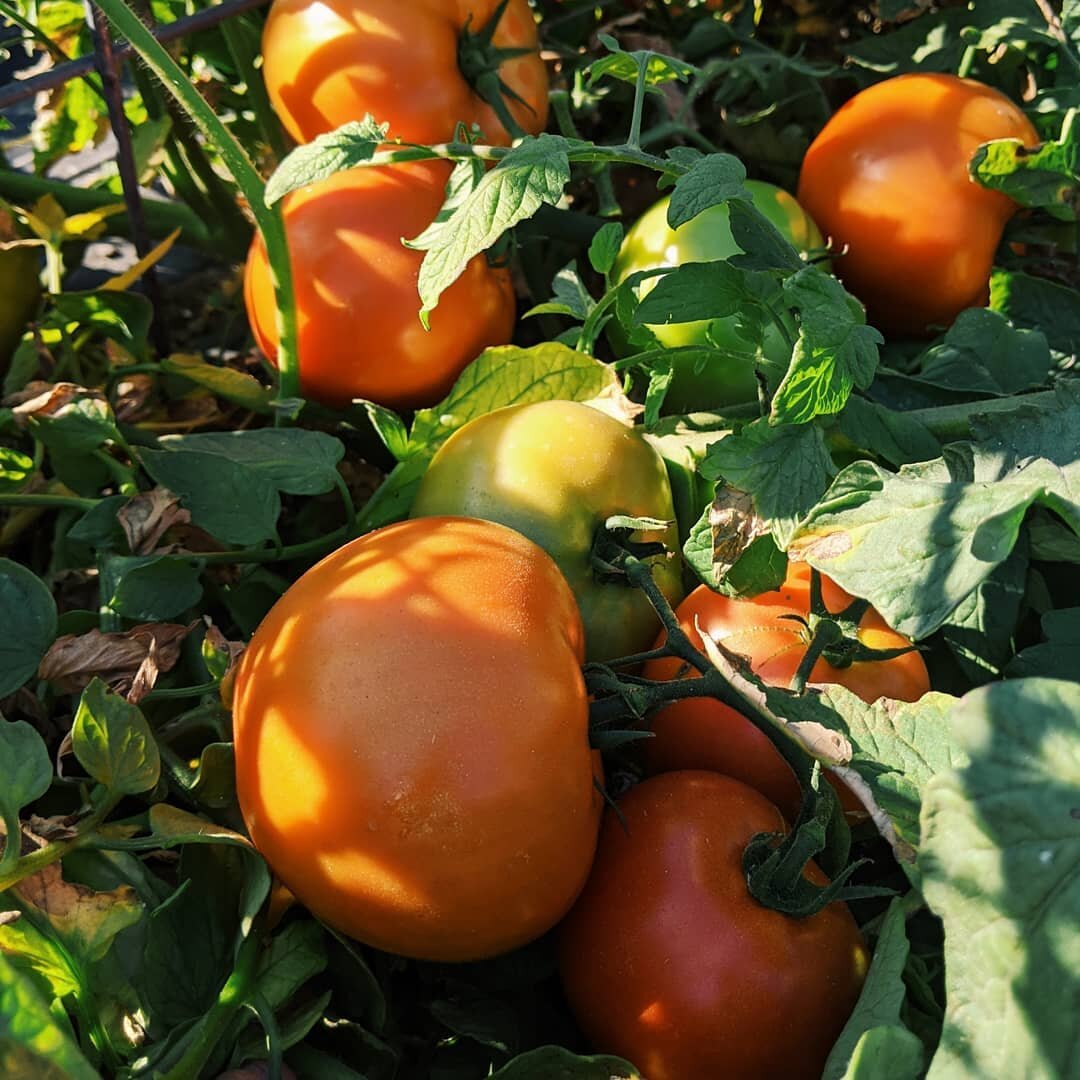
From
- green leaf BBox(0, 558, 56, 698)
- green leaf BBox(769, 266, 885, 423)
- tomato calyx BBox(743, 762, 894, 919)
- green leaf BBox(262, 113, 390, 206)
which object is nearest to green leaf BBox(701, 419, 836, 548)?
green leaf BBox(769, 266, 885, 423)

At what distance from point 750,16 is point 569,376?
1.67 feet

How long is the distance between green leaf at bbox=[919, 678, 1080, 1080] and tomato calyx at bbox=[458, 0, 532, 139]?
2.13 ft

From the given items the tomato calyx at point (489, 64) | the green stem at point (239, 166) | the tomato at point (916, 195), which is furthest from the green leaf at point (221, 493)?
the tomato at point (916, 195)

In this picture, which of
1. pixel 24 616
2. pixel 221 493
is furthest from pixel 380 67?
pixel 24 616

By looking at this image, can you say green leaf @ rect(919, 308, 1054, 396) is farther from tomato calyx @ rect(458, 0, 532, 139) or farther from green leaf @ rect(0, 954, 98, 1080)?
green leaf @ rect(0, 954, 98, 1080)

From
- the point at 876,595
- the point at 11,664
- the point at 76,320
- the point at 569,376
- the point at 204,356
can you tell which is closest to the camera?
the point at 876,595

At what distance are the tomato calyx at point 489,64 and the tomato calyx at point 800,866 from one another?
58 centimetres

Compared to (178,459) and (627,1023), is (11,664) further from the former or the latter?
(627,1023)

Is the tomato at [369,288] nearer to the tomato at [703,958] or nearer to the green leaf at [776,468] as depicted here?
the green leaf at [776,468]

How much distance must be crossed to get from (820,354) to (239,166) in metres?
0.40

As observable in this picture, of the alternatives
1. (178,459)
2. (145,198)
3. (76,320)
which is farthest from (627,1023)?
(145,198)

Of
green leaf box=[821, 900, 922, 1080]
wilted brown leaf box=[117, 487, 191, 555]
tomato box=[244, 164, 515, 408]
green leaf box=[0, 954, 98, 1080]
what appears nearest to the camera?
green leaf box=[0, 954, 98, 1080]

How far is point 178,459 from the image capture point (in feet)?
2.39

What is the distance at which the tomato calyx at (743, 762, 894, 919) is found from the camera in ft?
1.79
